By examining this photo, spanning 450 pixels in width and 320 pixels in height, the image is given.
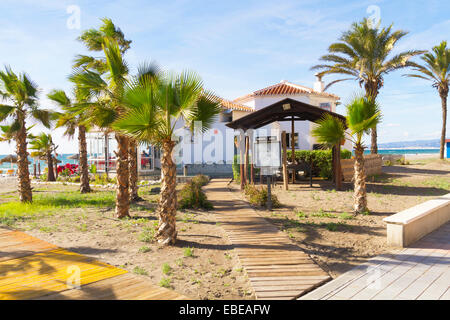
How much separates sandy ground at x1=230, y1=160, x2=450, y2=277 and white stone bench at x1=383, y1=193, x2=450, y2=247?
1.10ft

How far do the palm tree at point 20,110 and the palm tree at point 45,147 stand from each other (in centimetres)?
1071

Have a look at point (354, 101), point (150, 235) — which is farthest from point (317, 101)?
point (150, 235)

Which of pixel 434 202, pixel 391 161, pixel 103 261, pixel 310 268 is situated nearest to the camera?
pixel 310 268

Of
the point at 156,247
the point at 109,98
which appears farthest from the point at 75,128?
the point at 156,247

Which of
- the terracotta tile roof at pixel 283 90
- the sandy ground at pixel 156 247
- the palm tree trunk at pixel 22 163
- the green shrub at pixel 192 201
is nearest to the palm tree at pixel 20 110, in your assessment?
the palm tree trunk at pixel 22 163

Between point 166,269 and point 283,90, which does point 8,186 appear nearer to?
point 166,269

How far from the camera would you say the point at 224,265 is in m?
5.07

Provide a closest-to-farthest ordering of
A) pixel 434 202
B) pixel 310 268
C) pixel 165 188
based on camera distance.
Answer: pixel 310 268 → pixel 165 188 → pixel 434 202

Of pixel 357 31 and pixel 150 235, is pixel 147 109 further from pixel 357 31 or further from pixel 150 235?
pixel 357 31

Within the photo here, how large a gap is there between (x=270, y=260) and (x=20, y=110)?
10917 millimetres

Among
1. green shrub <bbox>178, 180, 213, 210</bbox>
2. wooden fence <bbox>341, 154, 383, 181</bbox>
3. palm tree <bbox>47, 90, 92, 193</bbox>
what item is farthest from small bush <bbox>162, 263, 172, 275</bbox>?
wooden fence <bbox>341, 154, 383, 181</bbox>

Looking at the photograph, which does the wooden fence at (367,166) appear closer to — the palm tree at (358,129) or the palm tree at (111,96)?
the palm tree at (358,129)

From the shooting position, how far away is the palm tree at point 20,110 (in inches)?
424

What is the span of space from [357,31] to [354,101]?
48.0ft
